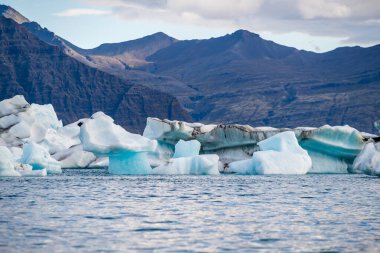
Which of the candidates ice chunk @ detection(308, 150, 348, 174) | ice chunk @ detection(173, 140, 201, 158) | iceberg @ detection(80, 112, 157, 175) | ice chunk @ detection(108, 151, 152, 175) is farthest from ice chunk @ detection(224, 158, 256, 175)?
iceberg @ detection(80, 112, 157, 175)

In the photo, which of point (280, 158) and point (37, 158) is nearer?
point (280, 158)

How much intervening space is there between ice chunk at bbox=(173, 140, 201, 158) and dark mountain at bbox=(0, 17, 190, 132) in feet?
424

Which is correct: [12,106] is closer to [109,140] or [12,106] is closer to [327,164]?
[109,140]

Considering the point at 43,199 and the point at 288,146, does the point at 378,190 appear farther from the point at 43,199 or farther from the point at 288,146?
the point at 43,199

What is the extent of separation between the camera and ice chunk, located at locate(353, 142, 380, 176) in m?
39.2

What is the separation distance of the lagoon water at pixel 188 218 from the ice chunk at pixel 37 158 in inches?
349

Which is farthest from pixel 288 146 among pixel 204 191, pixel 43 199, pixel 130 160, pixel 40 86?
pixel 40 86

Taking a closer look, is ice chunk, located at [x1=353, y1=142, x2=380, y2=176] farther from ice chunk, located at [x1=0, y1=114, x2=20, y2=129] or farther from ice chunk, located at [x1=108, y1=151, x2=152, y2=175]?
ice chunk, located at [x1=0, y1=114, x2=20, y2=129]

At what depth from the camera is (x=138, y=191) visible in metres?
31.8

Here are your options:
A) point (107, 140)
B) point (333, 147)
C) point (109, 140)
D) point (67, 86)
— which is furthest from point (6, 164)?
point (67, 86)

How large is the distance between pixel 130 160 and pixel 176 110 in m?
145

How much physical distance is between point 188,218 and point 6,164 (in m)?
22.7

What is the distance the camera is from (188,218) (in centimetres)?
2150

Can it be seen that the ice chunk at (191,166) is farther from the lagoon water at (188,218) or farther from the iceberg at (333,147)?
the lagoon water at (188,218)
